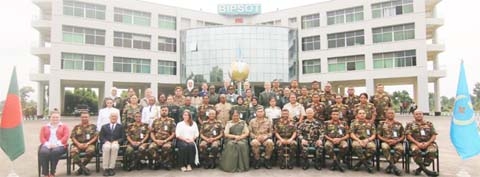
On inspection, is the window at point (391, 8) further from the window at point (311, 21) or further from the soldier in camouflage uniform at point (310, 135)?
the soldier in camouflage uniform at point (310, 135)

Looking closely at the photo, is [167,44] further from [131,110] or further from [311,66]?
[131,110]

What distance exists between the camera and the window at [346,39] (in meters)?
38.3

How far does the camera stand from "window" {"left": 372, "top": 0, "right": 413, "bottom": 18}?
35.8m

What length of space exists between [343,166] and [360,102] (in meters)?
1.75

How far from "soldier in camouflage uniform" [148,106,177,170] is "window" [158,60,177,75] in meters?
32.9

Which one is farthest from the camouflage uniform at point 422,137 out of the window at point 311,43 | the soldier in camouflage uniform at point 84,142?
the window at point 311,43

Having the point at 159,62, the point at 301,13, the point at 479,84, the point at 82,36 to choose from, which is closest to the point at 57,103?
the point at 82,36

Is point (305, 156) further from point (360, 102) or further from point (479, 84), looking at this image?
point (479, 84)

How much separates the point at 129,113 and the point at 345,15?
3439 cm

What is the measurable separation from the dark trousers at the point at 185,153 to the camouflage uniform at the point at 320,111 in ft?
10.4

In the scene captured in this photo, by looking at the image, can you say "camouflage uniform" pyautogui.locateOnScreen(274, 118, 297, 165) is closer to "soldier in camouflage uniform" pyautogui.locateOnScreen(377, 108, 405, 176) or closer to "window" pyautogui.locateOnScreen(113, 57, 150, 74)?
"soldier in camouflage uniform" pyautogui.locateOnScreen(377, 108, 405, 176)

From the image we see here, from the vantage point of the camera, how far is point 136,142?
Answer: 831cm

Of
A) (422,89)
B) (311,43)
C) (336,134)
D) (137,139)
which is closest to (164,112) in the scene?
(137,139)

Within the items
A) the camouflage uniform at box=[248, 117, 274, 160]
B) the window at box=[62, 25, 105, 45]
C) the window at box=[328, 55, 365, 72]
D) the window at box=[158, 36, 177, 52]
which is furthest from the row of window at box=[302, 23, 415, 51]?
the camouflage uniform at box=[248, 117, 274, 160]
